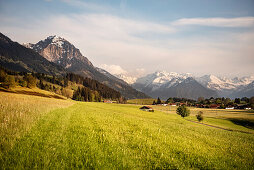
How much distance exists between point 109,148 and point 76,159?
1.52 m

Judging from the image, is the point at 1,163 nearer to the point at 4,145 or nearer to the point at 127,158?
the point at 4,145

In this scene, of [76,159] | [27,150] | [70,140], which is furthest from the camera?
[70,140]

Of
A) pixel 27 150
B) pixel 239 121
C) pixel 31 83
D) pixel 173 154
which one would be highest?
pixel 31 83

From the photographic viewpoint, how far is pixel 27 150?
4.81m

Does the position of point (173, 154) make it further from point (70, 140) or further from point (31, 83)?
point (31, 83)

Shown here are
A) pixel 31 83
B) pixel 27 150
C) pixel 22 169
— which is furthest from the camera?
pixel 31 83

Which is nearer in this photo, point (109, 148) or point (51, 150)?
point (51, 150)

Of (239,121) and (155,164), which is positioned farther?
(239,121)

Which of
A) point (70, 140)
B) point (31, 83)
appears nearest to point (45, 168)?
point (70, 140)

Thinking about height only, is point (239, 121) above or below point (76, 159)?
below

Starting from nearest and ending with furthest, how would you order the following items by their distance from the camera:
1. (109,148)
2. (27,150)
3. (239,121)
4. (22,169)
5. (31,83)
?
(22,169) < (27,150) < (109,148) < (239,121) < (31,83)

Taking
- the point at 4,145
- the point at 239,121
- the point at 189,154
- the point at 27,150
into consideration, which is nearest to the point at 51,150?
the point at 27,150

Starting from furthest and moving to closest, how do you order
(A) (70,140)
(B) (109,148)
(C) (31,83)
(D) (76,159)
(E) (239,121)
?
(C) (31,83) < (E) (239,121) < (A) (70,140) < (B) (109,148) < (D) (76,159)

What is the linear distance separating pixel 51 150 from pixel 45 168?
1341 millimetres
